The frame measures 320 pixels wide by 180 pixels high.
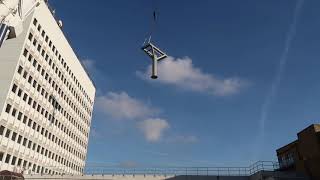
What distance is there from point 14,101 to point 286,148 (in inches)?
1694

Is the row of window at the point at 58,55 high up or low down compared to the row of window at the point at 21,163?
up

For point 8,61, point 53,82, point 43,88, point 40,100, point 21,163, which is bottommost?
point 21,163

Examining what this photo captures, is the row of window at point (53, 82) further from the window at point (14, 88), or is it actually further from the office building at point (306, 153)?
the office building at point (306, 153)

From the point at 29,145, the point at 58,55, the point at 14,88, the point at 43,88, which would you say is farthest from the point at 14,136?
the point at 58,55

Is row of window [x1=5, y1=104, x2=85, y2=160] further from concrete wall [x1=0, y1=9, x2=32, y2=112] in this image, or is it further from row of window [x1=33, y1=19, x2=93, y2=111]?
row of window [x1=33, y1=19, x2=93, y2=111]

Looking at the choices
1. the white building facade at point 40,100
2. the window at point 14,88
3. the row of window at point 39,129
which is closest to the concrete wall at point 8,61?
the white building facade at point 40,100

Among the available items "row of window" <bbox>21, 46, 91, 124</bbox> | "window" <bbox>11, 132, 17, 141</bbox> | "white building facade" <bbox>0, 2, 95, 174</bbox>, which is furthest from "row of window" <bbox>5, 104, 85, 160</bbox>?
"row of window" <bbox>21, 46, 91, 124</bbox>

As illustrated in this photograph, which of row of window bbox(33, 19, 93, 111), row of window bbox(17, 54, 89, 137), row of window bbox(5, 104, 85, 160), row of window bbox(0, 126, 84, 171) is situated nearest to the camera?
row of window bbox(0, 126, 84, 171)

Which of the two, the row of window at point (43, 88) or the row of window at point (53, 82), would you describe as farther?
the row of window at point (53, 82)

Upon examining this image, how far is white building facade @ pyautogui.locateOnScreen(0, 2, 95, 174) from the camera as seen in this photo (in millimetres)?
52656

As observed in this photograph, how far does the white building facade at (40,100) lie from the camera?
52656 mm

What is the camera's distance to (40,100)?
62.7 m

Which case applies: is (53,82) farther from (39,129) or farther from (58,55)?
(39,129)

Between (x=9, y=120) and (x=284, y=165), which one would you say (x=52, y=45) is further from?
(x=284, y=165)
